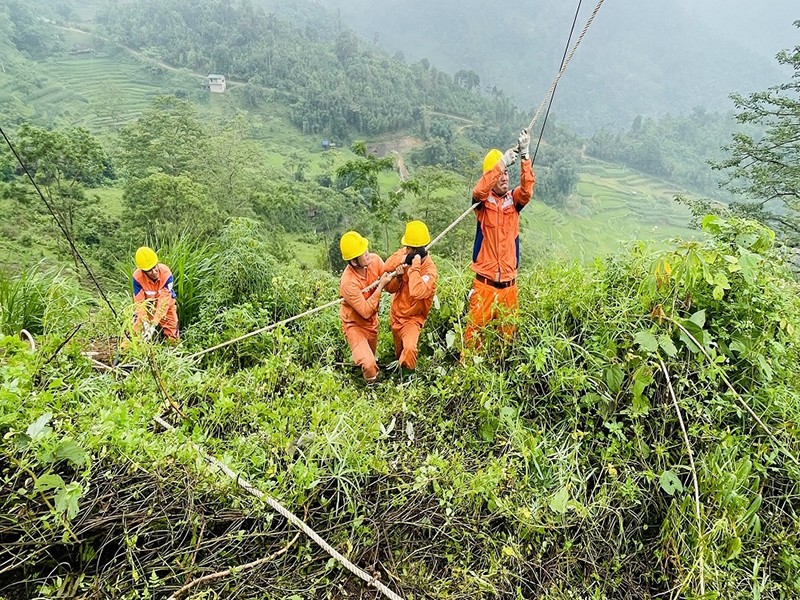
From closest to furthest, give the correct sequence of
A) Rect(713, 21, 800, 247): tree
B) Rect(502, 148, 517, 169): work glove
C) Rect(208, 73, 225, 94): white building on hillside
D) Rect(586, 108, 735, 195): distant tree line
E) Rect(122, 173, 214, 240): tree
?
1. Rect(502, 148, 517, 169): work glove
2. Rect(713, 21, 800, 247): tree
3. Rect(122, 173, 214, 240): tree
4. Rect(208, 73, 225, 94): white building on hillside
5. Rect(586, 108, 735, 195): distant tree line

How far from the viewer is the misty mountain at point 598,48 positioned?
133m

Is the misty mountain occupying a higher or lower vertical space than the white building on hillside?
higher

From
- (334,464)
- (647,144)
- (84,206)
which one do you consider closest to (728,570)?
(334,464)

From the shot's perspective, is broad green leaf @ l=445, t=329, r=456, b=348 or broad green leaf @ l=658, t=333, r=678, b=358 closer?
broad green leaf @ l=658, t=333, r=678, b=358

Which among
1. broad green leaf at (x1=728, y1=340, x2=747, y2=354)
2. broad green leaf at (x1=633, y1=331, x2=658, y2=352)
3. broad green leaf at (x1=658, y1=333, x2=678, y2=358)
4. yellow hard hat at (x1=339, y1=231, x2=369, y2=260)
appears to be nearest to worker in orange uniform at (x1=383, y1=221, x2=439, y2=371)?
yellow hard hat at (x1=339, y1=231, x2=369, y2=260)

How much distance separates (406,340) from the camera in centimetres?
399

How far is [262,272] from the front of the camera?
17.2ft

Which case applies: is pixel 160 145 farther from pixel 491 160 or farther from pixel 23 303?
pixel 491 160

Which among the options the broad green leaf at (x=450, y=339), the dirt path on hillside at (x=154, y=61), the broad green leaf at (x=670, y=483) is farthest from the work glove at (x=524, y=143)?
the dirt path on hillside at (x=154, y=61)

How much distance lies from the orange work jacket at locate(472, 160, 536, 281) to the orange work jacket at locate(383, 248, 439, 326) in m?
0.54

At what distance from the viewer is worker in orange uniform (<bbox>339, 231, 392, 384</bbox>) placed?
3.95 meters

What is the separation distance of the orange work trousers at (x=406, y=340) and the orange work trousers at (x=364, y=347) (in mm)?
200

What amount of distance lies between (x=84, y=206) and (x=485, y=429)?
22425 millimetres

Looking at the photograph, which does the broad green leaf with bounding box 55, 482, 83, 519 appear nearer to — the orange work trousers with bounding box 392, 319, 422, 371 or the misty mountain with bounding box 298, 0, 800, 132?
the orange work trousers with bounding box 392, 319, 422, 371
